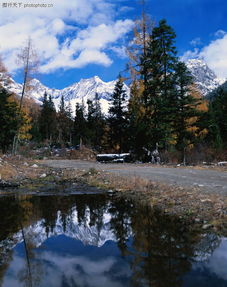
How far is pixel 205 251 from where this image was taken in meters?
3.86

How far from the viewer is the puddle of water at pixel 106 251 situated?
312 cm

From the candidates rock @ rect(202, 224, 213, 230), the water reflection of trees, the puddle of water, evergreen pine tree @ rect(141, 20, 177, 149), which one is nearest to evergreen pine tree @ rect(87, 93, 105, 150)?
evergreen pine tree @ rect(141, 20, 177, 149)

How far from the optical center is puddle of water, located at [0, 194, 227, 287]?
312 centimetres

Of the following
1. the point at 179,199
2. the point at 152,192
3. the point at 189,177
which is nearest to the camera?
the point at 179,199

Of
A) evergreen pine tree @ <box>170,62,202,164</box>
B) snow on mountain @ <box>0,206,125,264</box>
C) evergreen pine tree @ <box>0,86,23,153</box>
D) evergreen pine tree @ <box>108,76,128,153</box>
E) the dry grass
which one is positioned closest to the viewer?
snow on mountain @ <box>0,206,125,264</box>

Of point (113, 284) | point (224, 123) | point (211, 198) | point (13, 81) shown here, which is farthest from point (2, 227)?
point (224, 123)

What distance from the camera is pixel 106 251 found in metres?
4.03

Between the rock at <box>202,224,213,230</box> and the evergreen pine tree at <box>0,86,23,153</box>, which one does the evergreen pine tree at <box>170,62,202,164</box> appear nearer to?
the rock at <box>202,224,213,230</box>

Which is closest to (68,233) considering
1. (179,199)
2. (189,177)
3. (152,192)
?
(179,199)

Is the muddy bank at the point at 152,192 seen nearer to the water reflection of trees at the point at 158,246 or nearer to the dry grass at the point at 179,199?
the dry grass at the point at 179,199

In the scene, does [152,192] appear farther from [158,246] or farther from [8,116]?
[8,116]

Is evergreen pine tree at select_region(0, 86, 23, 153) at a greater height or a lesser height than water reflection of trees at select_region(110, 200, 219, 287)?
greater

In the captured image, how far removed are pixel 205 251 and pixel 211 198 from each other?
284cm

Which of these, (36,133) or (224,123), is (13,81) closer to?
(224,123)
